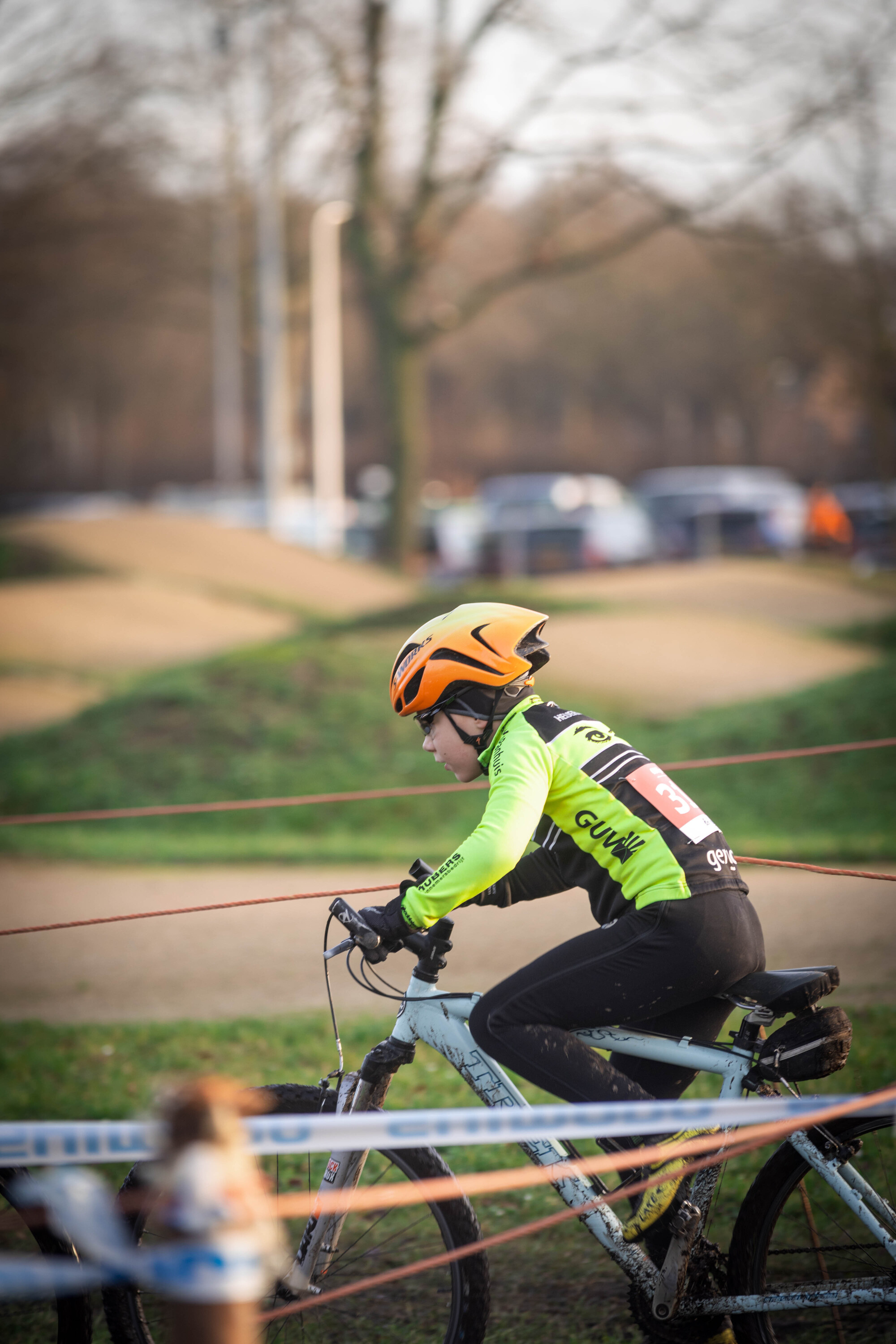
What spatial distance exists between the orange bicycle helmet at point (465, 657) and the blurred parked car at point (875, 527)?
24.6 metres

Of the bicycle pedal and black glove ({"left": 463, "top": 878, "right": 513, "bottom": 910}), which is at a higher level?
black glove ({"left": 463, "top": 878, "right": 513, "bottom": 910})

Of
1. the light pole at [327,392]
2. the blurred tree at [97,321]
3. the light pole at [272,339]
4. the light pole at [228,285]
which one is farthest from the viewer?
the light pole at [327,392]

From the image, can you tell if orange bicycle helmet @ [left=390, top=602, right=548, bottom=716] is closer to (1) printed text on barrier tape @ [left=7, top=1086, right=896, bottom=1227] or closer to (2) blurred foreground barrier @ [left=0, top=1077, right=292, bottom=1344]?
(1) printed text on barrier tape @ [left=7, top=1086, right=896, bottom=1227]

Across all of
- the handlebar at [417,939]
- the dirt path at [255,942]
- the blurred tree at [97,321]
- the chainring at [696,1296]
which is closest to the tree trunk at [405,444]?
the blurred tree at [97,321]

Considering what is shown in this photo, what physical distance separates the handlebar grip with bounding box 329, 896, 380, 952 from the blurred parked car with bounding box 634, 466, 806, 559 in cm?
2698

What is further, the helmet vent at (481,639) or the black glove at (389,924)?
the helmet vent at (481,639)

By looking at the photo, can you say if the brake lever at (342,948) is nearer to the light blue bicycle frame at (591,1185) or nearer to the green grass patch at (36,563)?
the light blue bicycle frame at (591,1185)

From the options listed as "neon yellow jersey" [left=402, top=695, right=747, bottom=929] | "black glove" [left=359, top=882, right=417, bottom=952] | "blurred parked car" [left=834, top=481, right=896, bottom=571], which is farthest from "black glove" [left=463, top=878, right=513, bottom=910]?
"blurred parked car" [left=834, top=481, right=896, bottom=571]

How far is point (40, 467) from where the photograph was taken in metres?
62.3

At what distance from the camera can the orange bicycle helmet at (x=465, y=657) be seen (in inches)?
121

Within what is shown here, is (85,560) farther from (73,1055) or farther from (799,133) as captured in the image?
(73,1055)

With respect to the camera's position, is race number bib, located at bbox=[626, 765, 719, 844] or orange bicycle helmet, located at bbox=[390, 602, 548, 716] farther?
orange bicycle helmet, located at bbox=[390, 602, 548, 716]

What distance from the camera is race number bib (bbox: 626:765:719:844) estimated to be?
295cm

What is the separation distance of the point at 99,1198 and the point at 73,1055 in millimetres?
3980
